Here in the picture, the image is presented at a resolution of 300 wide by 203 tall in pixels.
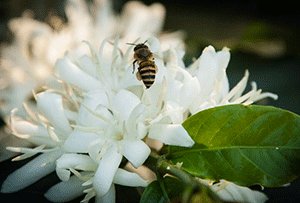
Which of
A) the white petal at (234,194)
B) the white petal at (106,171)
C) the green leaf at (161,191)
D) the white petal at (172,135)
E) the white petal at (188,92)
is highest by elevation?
the white petal at (188,92)

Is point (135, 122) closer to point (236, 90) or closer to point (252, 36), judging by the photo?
point (236, 90)

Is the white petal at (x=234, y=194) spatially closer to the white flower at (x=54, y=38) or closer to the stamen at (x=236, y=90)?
the stamen at (x=236, y=90)

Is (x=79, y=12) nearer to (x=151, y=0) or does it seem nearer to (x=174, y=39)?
(x=174, y=39)

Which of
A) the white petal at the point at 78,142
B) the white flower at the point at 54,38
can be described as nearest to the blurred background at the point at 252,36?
the white flower at the point at 54,38

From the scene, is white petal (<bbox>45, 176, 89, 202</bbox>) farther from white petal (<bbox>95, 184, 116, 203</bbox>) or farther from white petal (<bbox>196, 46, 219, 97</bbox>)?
white petal (<bbox>196, 46, 219, 97</bbox>)

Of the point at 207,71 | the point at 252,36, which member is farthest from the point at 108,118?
the point at 252,36

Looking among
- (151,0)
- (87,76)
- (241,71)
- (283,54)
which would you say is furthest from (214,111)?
(151,0)

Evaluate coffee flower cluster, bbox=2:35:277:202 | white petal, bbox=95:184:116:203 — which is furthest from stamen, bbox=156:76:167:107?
white petal, bbox=95:184:116:203
